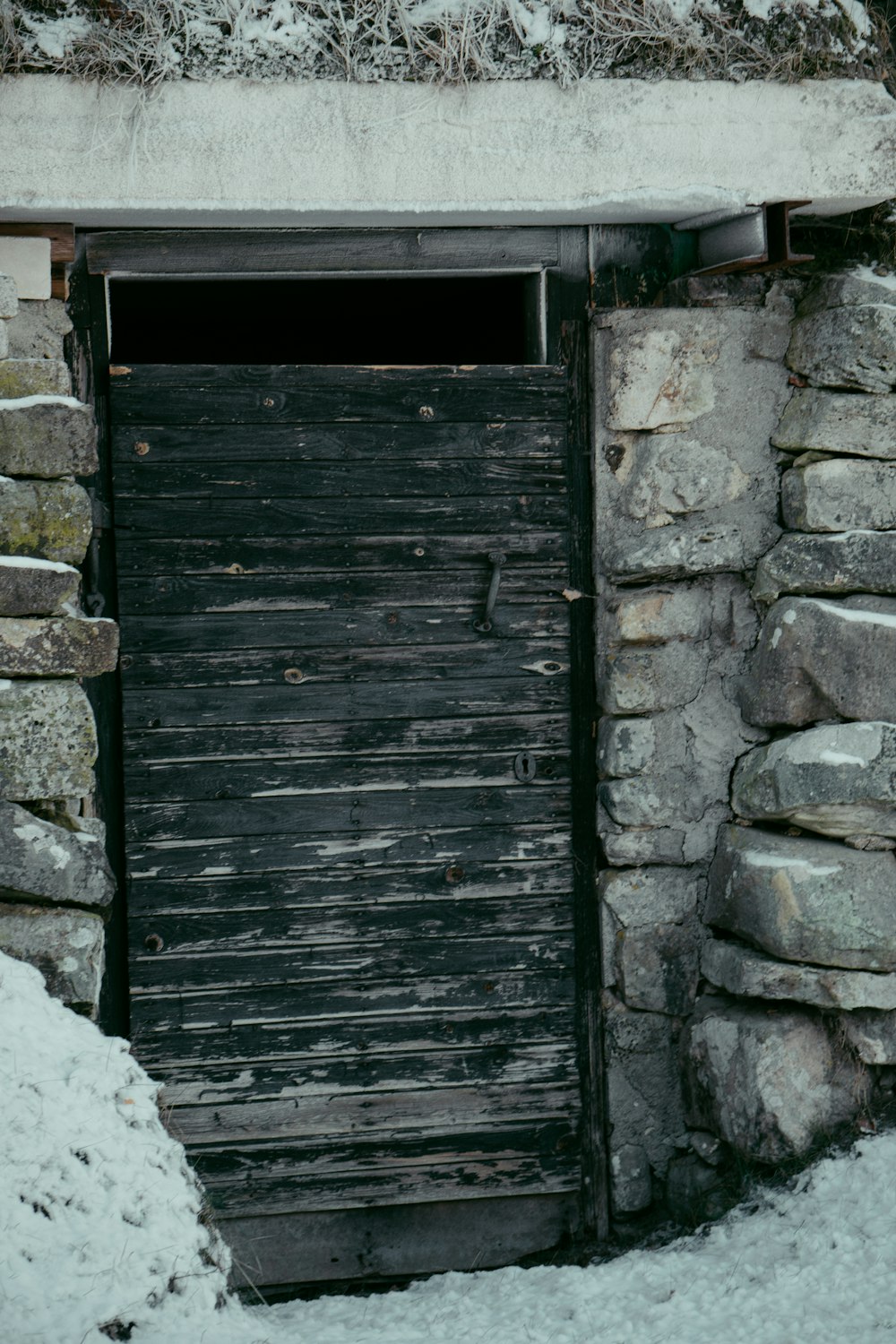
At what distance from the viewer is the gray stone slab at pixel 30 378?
3236 mm

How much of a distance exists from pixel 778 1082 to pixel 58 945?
1.88 m

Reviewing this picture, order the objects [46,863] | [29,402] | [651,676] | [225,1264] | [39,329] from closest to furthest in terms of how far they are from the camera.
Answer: [225,1264], [46,863], [29,402], [39,329], [651,676]

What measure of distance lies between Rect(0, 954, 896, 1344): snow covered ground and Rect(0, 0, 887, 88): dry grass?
2179 millimetres

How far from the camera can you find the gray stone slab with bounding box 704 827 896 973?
352cm

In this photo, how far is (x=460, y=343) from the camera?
5730 millimetres

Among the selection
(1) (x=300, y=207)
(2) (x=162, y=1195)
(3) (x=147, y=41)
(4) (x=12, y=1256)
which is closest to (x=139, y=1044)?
(2) (x=162, y=1195)

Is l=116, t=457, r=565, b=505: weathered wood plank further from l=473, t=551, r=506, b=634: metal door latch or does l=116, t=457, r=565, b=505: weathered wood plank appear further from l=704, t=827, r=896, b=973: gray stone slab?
l=704, t=827, r=896, b=973: gray stone slab

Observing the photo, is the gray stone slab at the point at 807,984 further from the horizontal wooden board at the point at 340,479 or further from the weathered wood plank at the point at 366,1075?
the horizontal wooden board at the point at 340,479

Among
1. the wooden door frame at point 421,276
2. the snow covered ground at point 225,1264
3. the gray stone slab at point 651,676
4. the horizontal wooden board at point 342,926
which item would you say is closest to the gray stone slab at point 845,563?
the gray stone slab at point 651,676

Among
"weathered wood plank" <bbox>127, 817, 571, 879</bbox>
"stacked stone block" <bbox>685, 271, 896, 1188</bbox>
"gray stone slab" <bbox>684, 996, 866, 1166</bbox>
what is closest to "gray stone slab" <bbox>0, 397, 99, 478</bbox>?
"weathered wood plank" <bbox>127, 817, 571, 879</bbox>

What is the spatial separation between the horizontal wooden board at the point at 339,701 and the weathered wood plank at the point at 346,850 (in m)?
0.33

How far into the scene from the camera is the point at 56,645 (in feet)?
10.4

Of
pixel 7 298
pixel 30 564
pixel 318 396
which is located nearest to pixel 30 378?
pixel 7 298

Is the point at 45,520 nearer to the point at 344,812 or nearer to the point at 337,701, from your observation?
the point at 337,701
